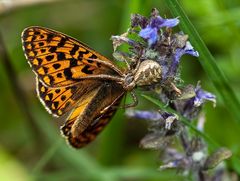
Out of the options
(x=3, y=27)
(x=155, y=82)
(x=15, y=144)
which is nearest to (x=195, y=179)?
(x=155, y=82)

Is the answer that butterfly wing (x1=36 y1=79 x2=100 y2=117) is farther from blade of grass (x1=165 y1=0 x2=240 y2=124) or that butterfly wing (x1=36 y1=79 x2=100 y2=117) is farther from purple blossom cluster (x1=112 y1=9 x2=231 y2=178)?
blade of grass (x1=165 y1=0 x2=240 y2=124)

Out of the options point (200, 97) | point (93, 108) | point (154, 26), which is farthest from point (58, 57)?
point (200, 97)

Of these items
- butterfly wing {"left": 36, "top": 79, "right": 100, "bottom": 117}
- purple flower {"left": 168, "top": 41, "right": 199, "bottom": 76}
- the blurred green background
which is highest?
butterfly wing {"left": 36, "top": 79, "right": 100, "bottom": 117}

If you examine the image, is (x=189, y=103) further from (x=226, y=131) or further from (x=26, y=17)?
(x=26, y=17)

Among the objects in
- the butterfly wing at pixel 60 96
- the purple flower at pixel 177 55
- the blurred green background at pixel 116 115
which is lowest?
the blurred green background at pixel 116 115

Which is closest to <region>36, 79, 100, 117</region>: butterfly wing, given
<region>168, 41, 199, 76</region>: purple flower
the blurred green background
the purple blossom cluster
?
the purple blossom cluster

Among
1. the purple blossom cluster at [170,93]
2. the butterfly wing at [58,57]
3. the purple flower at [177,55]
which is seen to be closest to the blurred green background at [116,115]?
the purple blossom cluster at [170,93]

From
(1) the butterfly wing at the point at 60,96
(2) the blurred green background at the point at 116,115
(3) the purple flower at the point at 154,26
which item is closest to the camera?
(3) the purple flower at the point at 154,26

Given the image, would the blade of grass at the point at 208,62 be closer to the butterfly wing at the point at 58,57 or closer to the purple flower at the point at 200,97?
the purple flower at the point at 200,97
